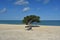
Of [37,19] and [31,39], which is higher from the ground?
[37,19]

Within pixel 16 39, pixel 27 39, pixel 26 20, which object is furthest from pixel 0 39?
pixel 26 20

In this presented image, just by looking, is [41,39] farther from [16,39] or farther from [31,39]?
[16,39]

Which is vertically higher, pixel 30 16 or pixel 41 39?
pixel 30 16

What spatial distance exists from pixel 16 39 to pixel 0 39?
1.43 m

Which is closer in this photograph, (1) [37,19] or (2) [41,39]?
(2) [41,39]

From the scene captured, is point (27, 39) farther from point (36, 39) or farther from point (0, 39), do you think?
point (0, 39)

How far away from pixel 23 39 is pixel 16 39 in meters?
0.64

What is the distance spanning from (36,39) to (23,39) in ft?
3.89

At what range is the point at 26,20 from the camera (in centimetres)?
4078

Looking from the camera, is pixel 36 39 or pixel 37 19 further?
pixel 37 19

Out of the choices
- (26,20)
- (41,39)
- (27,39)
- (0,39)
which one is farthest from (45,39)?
(26,20)

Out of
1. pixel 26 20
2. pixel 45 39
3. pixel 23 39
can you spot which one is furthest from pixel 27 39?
pixel 26 20

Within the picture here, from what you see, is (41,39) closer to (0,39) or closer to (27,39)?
(27,39)

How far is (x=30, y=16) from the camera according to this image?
40.9 m
